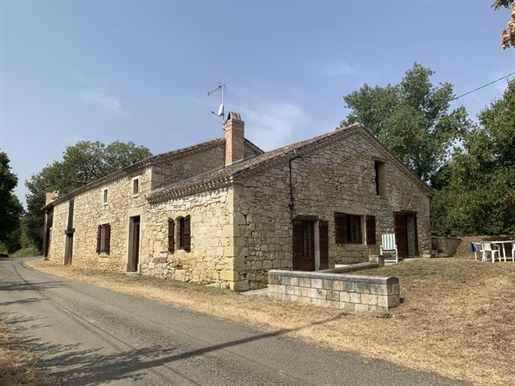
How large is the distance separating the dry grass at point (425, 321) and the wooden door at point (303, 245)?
322 cm

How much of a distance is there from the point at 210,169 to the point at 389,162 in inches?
333

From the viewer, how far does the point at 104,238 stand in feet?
67.3

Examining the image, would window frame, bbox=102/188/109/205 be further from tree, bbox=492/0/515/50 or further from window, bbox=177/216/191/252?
tree, bbox=492/0/515/50

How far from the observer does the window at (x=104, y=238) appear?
20087mm

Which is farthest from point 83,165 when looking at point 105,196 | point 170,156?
point 170,156

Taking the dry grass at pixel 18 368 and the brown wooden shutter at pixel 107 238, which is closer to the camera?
the dry grass at pixel 18 368

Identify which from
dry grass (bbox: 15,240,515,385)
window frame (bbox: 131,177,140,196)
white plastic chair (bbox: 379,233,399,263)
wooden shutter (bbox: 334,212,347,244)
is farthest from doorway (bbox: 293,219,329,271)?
window frame (bbox: 131,177,140,196)

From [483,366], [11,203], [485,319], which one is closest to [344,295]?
[485,319]

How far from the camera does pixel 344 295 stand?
8.07 m

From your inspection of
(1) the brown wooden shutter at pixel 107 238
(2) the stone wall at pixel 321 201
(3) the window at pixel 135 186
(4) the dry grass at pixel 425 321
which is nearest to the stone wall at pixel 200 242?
(2) the stone wall at pixel 321 201

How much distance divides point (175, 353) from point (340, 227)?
10764 millimetres

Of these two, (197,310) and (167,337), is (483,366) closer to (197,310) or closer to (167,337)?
(167,337)

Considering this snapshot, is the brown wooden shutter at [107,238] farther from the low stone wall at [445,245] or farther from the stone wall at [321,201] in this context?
the low stone wall at [445,245]

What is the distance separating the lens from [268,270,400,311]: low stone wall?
24.8 ft
